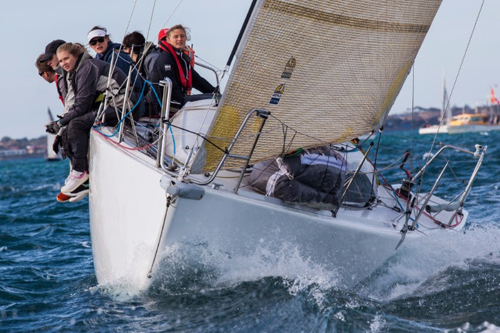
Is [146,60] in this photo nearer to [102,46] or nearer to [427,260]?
[102,46]

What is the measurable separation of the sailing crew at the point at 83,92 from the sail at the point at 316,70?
1.14 m

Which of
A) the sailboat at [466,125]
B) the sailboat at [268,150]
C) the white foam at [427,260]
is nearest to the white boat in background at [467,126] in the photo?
the sailboat at [466,125]

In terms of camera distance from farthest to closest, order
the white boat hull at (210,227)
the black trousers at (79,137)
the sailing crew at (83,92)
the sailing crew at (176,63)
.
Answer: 1. the sailing crew at (176,63)
2. the black trousers at (79,137)
3. the sailing crew at (83,92)
4. the white boat hull at (210,227)

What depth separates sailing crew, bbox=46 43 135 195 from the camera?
4723mm

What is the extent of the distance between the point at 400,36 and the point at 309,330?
2.01 m

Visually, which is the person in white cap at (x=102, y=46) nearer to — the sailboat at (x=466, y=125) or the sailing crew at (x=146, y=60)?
the sailing crew at (x=146, y=60)

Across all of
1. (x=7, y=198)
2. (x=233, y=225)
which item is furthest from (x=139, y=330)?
(x=7, y=198)

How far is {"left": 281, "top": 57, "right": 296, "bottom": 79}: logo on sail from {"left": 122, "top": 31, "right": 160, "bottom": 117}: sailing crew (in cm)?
116

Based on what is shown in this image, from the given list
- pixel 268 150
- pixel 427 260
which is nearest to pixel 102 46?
pixel 268 150

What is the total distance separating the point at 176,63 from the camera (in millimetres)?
5293

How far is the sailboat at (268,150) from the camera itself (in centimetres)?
373

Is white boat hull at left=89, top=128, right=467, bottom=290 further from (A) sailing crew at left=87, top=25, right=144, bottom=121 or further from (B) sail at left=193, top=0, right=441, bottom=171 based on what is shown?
(A) sailing crew at left=87, top=25, right=144, bottom=121

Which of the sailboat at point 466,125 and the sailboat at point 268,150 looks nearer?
the sailboat at point 268,150

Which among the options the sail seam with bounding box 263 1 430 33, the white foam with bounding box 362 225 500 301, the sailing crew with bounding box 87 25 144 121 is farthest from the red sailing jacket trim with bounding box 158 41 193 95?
the white foam with bounding box 362 225 500 301
